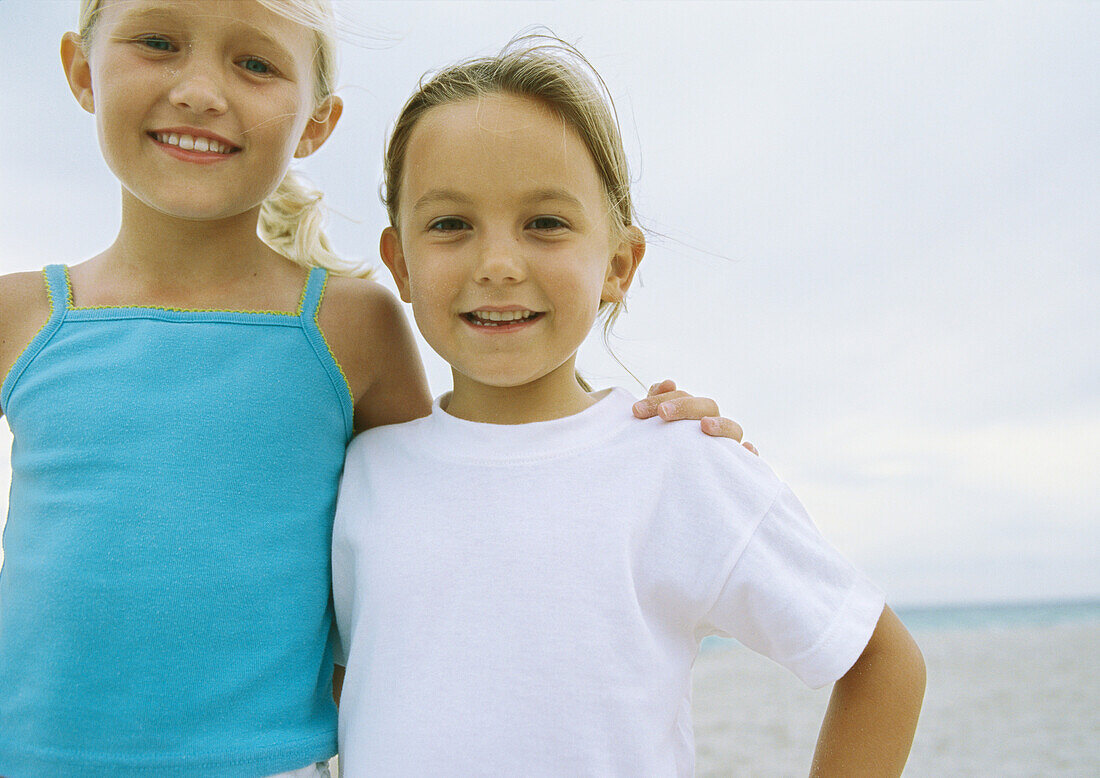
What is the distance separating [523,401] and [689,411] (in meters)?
0.35

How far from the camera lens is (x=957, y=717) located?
395 inches

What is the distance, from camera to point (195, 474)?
5.86ft

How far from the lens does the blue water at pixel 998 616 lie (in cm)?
2647

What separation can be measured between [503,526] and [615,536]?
22cm

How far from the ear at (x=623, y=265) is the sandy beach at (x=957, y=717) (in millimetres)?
6120

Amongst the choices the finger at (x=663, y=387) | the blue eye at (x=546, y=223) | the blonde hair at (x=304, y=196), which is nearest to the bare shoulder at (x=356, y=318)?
the blonde hair at (x=304, y=196)

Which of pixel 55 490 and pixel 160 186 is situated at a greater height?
pixel 160 186

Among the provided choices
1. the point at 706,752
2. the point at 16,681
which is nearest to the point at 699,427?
the point at 16,681

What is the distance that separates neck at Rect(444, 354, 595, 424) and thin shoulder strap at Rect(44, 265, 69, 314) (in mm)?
845

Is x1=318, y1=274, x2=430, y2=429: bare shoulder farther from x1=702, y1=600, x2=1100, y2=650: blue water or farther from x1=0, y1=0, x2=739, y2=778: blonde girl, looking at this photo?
x1=702, y1=600, x2=1100, y2=650: blue water

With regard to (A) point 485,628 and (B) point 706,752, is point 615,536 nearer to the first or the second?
(A) point 485,628

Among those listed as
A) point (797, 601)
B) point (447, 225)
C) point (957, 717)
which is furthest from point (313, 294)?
point (957, 717)

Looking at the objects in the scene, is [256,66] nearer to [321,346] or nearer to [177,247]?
[177,247]

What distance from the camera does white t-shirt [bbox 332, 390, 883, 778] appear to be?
65.4 inches
